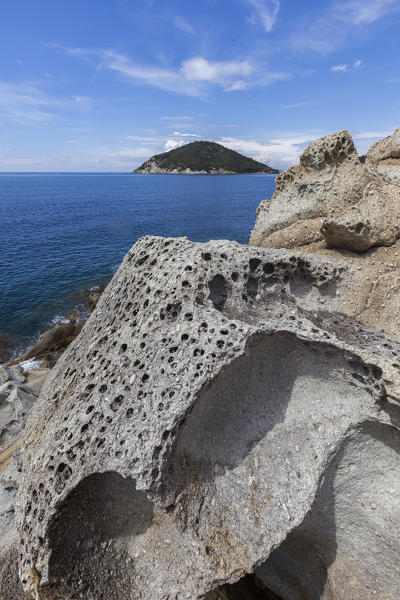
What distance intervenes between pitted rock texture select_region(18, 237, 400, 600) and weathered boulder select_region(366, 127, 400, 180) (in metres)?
9.06

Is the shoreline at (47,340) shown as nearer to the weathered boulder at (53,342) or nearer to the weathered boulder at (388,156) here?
the weathered boulder at (53,342)

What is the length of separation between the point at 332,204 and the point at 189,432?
30.3 feet

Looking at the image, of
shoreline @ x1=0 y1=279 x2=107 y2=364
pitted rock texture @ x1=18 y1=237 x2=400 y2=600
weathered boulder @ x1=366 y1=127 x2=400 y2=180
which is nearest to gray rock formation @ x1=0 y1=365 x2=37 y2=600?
pitted rock texture @ x1=18 y1=237 x2=400 y2=600

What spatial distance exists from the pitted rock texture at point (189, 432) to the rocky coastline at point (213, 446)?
27 millimetres

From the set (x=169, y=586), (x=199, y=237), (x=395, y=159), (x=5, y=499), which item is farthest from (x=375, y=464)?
(x=199, y=237)

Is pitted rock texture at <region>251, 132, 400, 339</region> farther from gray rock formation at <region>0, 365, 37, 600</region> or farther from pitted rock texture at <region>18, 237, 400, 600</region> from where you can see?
Answer: gray rock formation at <region>0, 365, 37, 600</region>

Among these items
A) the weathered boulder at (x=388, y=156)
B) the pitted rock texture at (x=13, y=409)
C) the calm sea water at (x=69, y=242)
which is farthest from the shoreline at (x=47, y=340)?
the weathered boulder at (x=388, y=156)

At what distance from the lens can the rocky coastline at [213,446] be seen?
217 inches

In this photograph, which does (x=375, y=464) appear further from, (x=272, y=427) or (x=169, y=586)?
(x=169, y=586)

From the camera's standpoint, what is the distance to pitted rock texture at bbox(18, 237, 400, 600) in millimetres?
5465

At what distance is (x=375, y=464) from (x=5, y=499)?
9618 mm

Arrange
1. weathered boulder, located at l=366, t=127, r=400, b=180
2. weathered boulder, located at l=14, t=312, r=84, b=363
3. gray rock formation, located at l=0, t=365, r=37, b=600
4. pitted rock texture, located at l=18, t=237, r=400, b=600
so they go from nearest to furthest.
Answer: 1. pitted rock texture, located at l=18, t=237, r=400, b=600
2. gray rock formation, located at l=0, t=365, r=37, b=600
3. weathered boulder, located at l=366, t=127, r=400, b=180
4. weathered boulder, located at l=14, t=312, r=84, b=363

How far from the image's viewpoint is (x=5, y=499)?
8.75 m

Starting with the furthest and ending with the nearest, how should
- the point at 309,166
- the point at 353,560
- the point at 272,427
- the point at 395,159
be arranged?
the point at 395,159
the point at 309,166
the point at 353,560
the point at 272,427
